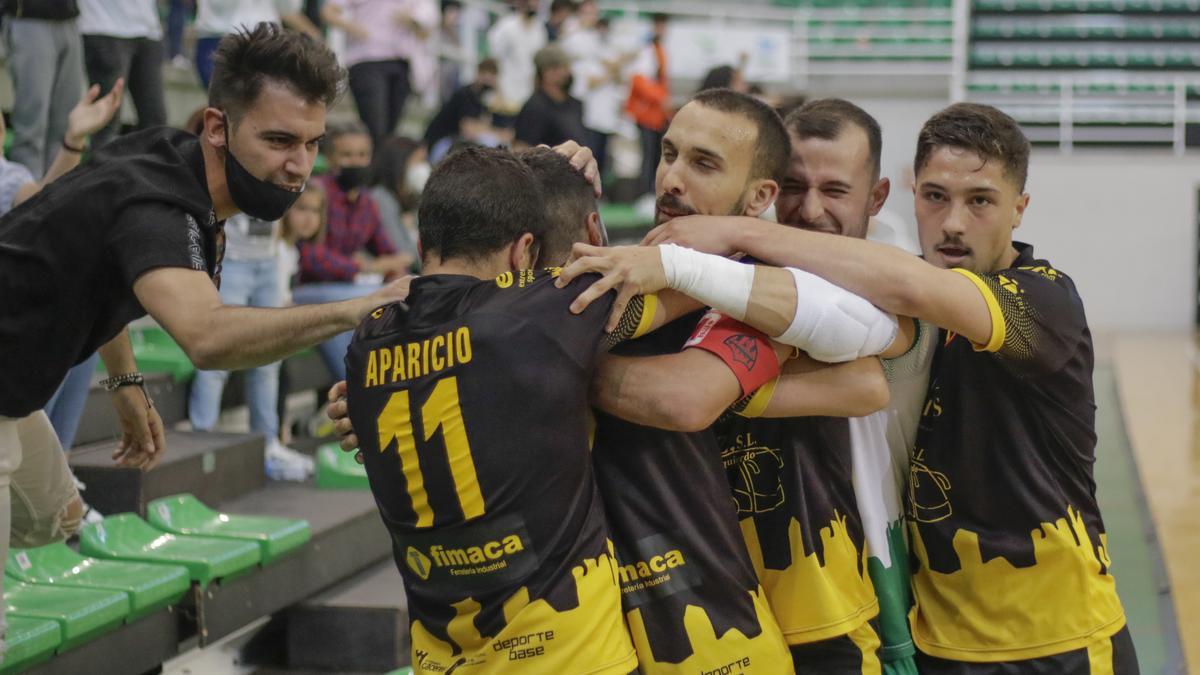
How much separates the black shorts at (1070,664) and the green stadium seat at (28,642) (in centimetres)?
239

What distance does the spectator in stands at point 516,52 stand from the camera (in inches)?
428

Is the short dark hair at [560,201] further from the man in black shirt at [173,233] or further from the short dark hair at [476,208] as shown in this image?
the man in black shirt at [173,233]

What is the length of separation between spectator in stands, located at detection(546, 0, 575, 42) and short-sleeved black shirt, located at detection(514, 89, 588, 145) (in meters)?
2.85

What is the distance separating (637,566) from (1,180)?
3.03 m

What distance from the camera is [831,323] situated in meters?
2.10

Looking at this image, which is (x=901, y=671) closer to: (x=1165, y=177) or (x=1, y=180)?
(x=1, y=180)

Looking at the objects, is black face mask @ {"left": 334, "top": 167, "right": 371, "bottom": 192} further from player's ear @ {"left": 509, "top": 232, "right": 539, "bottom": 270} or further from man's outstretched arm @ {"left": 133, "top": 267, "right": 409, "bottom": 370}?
player's ear @ {"left": 509, "top": 232, "right": 539, "bottom": 270}

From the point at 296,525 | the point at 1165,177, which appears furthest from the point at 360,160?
the point at 1165,177

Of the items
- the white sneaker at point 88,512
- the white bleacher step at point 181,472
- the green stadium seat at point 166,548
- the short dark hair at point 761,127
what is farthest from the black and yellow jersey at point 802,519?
the white bleacher step at point 181,472

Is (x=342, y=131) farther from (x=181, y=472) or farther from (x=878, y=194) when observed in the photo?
(x=878, y=194)

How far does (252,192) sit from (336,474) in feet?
10.2

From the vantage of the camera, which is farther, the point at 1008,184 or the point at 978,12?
the point at 978,12

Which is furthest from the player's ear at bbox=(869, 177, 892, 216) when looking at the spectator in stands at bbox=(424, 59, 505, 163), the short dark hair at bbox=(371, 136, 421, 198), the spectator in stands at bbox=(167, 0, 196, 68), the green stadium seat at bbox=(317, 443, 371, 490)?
the spectator in stands at bbox=(424, 59, 505, 163)

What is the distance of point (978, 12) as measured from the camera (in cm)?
1998
